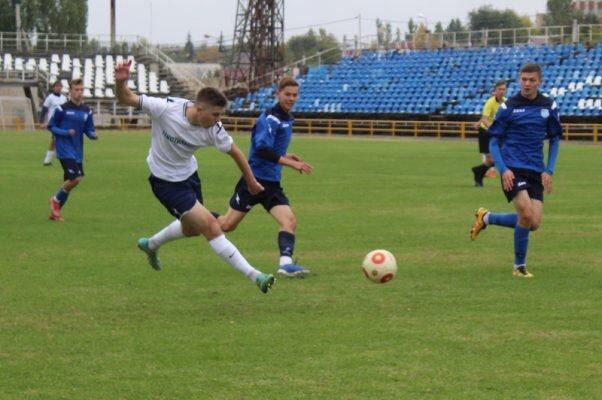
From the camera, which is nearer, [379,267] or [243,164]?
[243,164]

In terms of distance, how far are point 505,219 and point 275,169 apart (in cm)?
244

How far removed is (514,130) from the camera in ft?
36.8

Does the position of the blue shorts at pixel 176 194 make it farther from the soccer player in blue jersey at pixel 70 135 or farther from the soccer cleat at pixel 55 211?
the soccer player in blue jersey at pixel 70 135

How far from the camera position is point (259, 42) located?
225ft

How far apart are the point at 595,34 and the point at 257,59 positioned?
19835mm

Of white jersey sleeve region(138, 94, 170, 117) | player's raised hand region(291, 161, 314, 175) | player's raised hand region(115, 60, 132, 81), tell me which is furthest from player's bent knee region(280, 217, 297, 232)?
player's raised hand region(115, 60, 132, 81)

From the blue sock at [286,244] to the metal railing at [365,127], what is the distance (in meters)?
38.6

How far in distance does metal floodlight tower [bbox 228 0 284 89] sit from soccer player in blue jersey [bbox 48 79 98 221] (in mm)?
50149

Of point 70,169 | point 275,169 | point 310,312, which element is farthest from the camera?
point 70,169

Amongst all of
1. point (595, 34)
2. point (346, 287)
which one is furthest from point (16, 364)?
point (595, 34)

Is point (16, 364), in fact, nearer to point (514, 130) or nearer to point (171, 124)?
point (171, 124)

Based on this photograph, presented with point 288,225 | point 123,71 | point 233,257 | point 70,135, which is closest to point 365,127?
point 70,135

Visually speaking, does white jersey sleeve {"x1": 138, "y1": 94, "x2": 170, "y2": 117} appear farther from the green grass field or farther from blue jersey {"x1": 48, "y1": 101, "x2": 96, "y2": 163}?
blue jersey {"x1": 48, "y1": 101, "x2": 96, "y2": 163}

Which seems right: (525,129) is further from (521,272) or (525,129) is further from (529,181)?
(521,272)
